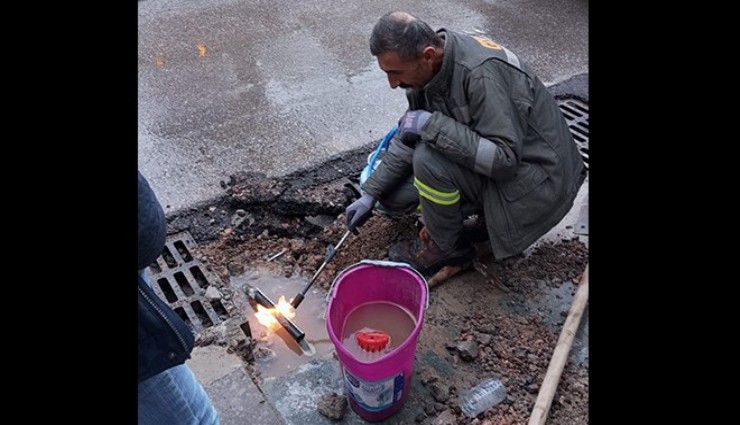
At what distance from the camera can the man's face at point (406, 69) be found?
3.38 metres

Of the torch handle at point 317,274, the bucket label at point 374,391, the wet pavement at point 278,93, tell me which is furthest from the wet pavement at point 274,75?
the bucket label at point 374,391

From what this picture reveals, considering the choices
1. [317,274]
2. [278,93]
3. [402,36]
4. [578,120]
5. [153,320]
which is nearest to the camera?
[153,320]

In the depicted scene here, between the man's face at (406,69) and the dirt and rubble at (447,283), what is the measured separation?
1051 mm

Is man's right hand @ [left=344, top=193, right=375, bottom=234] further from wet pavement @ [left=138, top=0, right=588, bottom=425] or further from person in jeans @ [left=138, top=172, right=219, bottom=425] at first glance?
person in jeans @ [left=138, top=172, right=219, bottom=425]

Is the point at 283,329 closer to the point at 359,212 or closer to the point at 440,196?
the point at 359,212

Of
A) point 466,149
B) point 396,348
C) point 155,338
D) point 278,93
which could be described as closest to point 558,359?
point 396,348

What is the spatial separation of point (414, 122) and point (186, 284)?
167 centimetres

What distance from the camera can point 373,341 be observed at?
120 inches

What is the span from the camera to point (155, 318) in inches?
72.1

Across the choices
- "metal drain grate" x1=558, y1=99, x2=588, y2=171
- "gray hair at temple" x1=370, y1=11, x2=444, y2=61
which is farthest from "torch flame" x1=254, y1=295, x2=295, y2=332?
"metal drain grate" x1=558, y1=99, x2=588, y2=171

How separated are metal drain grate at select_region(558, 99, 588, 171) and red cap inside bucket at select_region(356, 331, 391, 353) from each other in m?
2.55

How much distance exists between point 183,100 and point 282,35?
5.06 ft

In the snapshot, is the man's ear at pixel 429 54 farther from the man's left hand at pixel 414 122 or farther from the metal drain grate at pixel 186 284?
the metal drain grate at pixel 186 284
